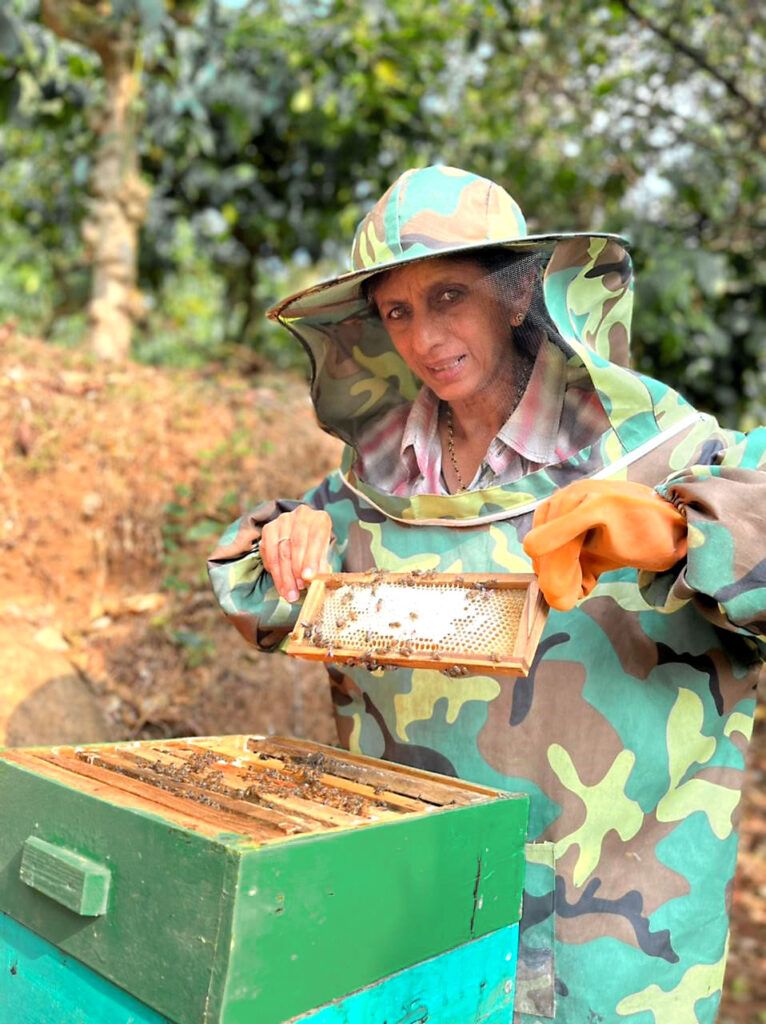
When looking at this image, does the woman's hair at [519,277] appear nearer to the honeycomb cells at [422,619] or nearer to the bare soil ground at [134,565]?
the honeycomb cells at [422,619]

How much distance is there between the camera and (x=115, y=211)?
4844 mm

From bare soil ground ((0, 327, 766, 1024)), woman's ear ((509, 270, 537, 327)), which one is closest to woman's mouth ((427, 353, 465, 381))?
woman's ear ((509, 270, 537, 327))

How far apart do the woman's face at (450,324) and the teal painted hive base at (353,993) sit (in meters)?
0.89

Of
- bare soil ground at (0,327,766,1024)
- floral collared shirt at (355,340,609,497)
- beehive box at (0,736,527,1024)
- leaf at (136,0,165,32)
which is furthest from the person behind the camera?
leaf at (136,0,165,32)

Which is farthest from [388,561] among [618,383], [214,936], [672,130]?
[672,130]

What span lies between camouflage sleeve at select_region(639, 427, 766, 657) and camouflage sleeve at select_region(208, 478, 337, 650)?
686mm

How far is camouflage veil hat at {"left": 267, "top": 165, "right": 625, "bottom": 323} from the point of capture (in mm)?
1486

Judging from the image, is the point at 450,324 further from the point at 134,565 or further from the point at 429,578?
the point at 134,565

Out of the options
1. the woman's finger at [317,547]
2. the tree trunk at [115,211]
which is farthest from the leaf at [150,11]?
the woman's finger at [317,547]

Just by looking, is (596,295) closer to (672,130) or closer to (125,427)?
(125,427)

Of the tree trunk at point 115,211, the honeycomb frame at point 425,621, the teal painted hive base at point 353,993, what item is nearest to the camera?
the teal painted hive base at point 353,993

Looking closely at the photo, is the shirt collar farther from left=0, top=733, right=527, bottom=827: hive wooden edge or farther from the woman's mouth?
left=0, top=733, right=527, bottom=827: hive wooden edge

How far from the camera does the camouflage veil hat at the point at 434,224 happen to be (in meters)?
1.49

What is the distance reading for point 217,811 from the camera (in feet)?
3.80
